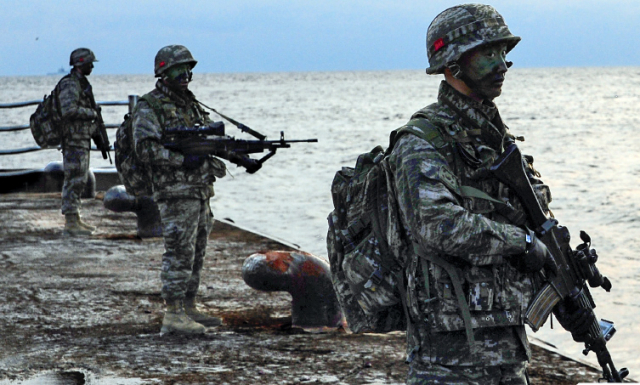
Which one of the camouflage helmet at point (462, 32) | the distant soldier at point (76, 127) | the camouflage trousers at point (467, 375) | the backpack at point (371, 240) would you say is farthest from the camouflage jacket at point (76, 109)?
the camouflage trousers at point (467, 375)

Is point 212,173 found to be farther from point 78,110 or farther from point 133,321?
point 78,110

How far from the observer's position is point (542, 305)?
3299mm

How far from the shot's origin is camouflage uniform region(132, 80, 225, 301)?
250 inches

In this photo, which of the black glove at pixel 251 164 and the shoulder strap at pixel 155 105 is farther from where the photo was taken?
the black glove at pixel 251 164

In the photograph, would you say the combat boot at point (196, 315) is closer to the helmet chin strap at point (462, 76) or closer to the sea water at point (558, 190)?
the sea water at point (558, 190)

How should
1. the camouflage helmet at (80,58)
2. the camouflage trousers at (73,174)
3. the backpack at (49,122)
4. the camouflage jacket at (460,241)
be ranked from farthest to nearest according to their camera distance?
1. the camouflage trousers at (73,174)
2. the backpack at (49,122)
3. the camouflage helmet at (80,58)
4. the camouflage jacket at (460,241)

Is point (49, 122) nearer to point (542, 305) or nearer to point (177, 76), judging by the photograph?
point (177, 76)

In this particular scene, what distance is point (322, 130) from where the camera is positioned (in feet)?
178

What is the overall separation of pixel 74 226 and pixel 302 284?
17.7ft

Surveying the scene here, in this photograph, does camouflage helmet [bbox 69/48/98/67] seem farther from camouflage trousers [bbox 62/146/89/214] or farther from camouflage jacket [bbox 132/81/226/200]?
camouflage jacket [bbox 132/81/226/200]

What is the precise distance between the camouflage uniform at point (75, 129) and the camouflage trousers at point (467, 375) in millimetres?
7885

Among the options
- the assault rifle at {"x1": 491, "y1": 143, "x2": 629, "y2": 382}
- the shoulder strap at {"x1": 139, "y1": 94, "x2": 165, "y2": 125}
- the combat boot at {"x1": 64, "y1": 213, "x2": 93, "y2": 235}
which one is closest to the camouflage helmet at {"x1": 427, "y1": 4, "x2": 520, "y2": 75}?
the assault rifle at {"x1": 491, "y1": 143, "x2": 629, "y2": 382}

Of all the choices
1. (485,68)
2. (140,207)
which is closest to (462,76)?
(485,68)

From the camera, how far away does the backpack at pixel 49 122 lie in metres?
10.6
